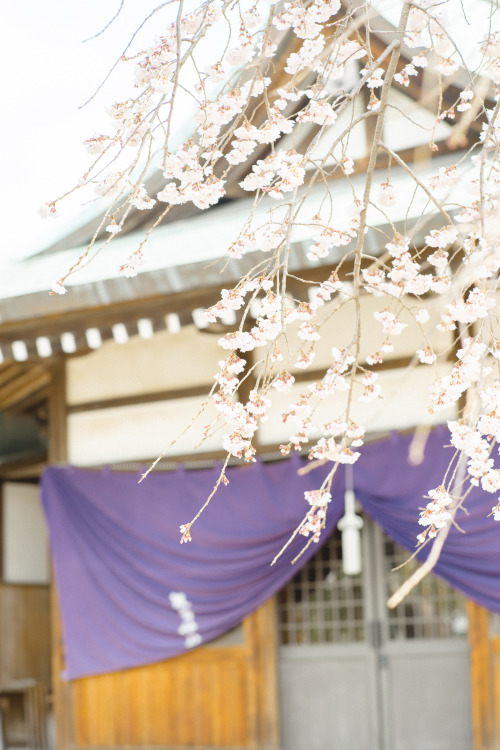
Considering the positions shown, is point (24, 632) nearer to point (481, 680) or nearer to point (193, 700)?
point (193, 700)

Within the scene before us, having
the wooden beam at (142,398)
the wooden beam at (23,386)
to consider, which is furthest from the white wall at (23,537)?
the wooden beam at (142,398)

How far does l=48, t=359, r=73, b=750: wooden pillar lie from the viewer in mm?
6871

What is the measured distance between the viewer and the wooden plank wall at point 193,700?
6.34 metres

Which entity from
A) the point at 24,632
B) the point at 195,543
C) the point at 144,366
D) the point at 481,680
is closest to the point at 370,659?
the point at 481,680

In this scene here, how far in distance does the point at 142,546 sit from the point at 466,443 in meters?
3.94

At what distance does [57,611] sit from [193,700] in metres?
1.21

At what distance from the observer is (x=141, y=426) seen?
6965mm

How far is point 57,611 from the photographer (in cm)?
710

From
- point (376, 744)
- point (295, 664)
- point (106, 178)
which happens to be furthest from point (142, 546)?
point (106, 178)

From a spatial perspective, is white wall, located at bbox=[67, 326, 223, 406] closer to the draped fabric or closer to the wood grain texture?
the draped fabric

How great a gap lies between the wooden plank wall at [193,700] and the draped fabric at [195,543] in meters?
0.13

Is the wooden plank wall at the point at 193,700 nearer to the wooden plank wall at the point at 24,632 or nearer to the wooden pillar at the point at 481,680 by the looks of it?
the wooden pillar at the point at 481,680

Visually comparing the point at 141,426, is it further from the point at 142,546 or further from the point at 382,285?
the point at 382,285

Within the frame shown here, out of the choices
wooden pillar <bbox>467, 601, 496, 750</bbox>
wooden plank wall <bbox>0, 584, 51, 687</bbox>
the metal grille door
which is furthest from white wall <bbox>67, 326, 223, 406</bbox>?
wooden plank wall <bbox>0, 584, 51, 687</bbox>
